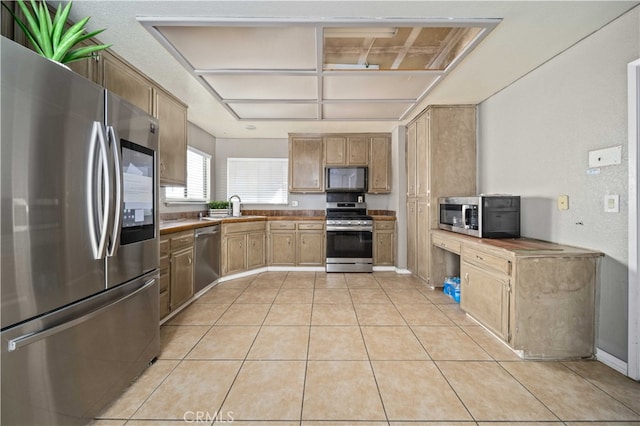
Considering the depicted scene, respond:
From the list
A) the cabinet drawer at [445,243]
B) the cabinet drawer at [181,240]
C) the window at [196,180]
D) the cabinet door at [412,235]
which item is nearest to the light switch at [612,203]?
the cabinet drawer at [445,243]

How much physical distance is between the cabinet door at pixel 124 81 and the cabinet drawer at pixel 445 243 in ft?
11.3

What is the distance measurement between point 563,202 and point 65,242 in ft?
10.9

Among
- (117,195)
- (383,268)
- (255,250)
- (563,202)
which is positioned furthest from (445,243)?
(117,195)

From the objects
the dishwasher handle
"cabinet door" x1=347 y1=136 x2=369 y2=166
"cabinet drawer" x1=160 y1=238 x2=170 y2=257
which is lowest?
"cabinet drawer" x1=160 y1=238 x2=170 y2=257

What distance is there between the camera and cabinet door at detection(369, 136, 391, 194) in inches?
191

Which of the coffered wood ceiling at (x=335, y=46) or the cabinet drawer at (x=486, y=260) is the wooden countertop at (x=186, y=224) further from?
the cabinet drawer at (x=486, y=260)

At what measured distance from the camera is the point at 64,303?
4.11ft

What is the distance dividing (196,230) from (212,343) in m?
1.45

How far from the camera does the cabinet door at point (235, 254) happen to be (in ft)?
13.5

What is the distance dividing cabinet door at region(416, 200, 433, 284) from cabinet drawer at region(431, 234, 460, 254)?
0.62 feet

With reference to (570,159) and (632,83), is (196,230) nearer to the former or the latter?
(570,159)

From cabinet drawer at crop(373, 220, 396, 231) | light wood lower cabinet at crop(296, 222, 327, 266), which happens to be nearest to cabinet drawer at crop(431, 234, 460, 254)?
cabinet drawer at crop(373, 220, 396, 231)

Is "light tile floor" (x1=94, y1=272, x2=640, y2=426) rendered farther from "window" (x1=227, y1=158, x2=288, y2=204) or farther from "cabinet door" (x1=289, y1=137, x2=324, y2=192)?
"window" (x1=227, y1=158, x2=288, y2=204)

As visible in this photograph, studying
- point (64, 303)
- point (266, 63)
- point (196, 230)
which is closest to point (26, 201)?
point (64, 303)
